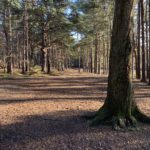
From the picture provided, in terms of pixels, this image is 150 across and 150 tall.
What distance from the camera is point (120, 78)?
9914mm

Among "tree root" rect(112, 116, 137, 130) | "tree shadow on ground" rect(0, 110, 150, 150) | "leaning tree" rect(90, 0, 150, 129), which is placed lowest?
"tree shadow on ground" rect(0, 110, 150, 150)

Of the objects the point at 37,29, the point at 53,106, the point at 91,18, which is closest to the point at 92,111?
the point at 53,106

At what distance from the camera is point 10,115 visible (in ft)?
37.0

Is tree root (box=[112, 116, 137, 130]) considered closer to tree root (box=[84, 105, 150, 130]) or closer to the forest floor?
tree root (box=[84, 105, 150, 130])

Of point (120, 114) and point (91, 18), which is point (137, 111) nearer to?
point (120, 114)

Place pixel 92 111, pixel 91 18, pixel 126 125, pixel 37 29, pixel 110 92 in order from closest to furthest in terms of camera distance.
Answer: pixel 126 125
pixel 110 92
pixel 92 111
pixel 37 29
pixel 91 18

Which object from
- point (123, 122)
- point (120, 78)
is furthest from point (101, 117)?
point (120, 78)

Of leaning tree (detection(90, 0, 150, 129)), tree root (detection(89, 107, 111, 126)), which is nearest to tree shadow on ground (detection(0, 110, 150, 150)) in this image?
tree root (detection(89, 107, 111, 126))

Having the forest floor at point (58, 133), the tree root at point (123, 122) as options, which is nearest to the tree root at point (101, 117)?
the forest floor at point (58, 133)

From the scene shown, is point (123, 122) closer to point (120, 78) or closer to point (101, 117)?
point (101, 117)

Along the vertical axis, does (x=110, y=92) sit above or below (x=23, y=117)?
above

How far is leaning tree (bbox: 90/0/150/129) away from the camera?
31.7 feet

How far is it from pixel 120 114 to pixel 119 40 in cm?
206

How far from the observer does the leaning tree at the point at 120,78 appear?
9.65 meters
